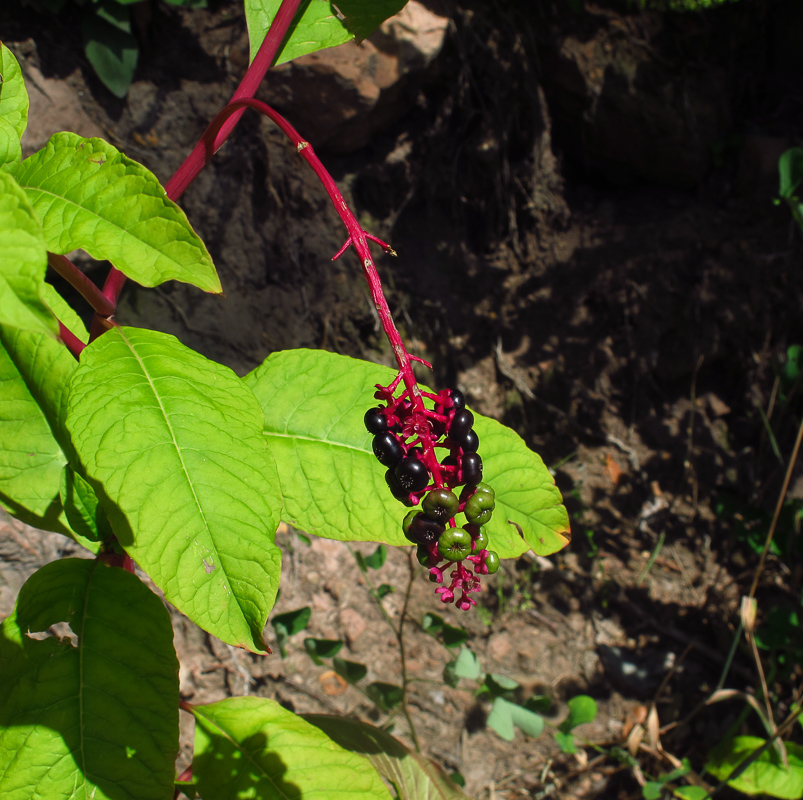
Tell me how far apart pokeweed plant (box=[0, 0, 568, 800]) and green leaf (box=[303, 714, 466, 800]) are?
1.15 feet

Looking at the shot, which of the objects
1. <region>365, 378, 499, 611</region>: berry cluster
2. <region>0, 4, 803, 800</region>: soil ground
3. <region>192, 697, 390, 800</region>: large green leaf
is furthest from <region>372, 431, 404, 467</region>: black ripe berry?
<region>0, 4, 803, 800</region>: soil ground

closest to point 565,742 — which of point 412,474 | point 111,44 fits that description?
point 412,474

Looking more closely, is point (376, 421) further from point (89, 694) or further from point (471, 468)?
point (89, 694)

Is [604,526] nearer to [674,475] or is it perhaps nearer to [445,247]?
[674,475]

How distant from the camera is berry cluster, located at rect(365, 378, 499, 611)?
839 mm

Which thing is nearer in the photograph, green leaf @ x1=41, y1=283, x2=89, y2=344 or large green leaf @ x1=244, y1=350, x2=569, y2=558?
green leaf @ x1=41, y1=283, x2=89, y2=344

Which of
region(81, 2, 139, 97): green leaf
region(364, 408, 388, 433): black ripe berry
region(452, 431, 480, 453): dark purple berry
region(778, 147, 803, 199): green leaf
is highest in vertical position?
region(778, 147, 803, 199): green leaf

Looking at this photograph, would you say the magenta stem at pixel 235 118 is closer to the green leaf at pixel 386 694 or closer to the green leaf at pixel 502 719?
the green leaf at pixel 386 694

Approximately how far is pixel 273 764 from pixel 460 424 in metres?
0.92

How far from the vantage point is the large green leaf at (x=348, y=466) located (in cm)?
123

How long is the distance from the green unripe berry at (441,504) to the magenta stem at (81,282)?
68 centimetres

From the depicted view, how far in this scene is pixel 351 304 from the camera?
9.99 ft

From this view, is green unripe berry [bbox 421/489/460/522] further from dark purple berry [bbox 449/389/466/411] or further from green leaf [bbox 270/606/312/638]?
green leaf [bbox 270/606/312/638]

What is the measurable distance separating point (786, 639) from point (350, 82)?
3.38m
